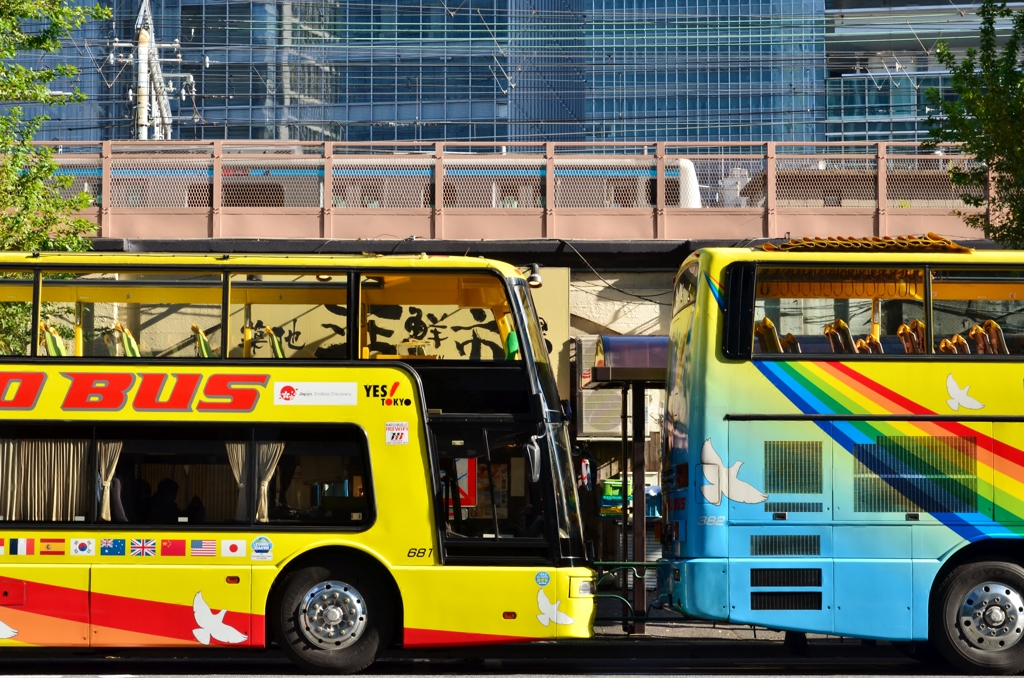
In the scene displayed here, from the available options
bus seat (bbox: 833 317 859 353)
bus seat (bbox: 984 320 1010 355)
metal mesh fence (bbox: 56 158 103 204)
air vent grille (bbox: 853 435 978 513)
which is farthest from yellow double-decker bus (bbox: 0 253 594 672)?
metal mesh fence (bbox: 56 158 103 204)

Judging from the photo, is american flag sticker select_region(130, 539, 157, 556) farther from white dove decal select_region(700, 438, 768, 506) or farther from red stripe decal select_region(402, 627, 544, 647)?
white dove decal select_region(700, 438, 768, 506)

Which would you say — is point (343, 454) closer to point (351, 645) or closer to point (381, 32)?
point (351, 645)

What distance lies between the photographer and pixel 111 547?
1103 cm

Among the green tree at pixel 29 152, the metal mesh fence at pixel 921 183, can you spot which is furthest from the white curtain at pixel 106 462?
the metal mesh fence at pixel 921 183

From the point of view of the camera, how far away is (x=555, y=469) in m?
11.1

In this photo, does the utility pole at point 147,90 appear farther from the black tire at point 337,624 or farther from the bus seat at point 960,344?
the bus seat at point 960,344

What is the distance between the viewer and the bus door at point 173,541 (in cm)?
1092

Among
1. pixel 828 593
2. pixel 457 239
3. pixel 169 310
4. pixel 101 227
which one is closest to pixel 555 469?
pixel 828 593

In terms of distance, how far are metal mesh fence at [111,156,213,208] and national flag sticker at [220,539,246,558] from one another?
11.3m

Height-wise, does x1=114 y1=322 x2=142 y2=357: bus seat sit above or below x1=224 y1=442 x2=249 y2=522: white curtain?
above

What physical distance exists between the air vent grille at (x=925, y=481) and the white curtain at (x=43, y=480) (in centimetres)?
698

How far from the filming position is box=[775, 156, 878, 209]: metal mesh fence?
823 inches

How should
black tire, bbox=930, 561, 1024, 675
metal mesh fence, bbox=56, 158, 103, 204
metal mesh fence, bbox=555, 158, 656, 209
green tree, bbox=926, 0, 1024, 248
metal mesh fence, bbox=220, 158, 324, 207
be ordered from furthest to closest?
metal mesh fence, bbox=56, 158, 103, 204
metal mesh fence, bbox=220, 158, 324, 207
metal mesh fence, bbox=555, 158, 656, 209
green tree, bbox=926, 0, 1024, 248
black tire, bbox=930, 561, 1024, 675

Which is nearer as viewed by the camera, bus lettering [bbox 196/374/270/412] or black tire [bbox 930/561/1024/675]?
black tire [bbox 930/561/1024/675]
